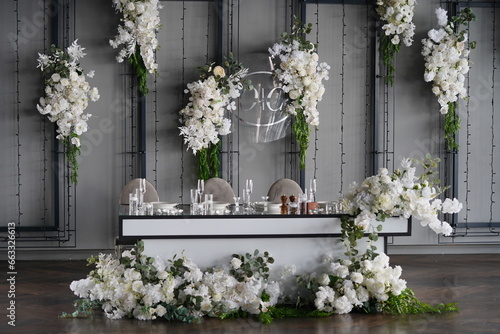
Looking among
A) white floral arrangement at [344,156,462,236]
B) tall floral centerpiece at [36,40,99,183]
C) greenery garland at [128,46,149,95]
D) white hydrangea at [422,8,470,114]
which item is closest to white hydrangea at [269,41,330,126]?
white hydrangea at [422,8,470,114]

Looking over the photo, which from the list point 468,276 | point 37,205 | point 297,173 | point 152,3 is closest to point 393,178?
point 468,276

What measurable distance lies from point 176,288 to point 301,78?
3508 millimetres

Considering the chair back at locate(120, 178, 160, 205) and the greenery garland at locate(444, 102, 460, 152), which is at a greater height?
the greenery garland at locate(444, 102, 460, 152)

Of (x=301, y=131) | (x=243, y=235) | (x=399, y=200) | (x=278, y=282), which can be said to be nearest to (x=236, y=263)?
(x=243, y=235)

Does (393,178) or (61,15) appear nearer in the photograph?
(393,178)

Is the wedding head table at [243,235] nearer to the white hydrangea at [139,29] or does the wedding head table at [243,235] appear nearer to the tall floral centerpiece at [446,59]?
the white hydrangea at [139,29]

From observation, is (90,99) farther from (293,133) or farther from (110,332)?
(110,332)

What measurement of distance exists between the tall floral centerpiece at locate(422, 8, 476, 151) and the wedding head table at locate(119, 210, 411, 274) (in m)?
3.22

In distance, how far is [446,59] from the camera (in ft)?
27.4

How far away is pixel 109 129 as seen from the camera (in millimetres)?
8305

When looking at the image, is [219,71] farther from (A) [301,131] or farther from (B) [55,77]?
(B) [55,77]

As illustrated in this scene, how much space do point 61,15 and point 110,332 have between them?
4653 millimetres

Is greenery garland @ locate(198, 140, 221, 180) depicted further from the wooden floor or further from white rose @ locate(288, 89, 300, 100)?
the wooden floor

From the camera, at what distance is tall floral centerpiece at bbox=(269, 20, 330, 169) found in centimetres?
801
